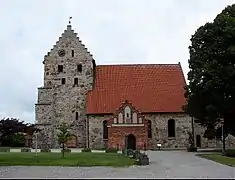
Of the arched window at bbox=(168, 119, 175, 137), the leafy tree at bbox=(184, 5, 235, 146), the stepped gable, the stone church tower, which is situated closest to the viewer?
the leafy tree at bbox=(184, 5, 235, 146)

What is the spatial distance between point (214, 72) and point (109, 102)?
20.8 m

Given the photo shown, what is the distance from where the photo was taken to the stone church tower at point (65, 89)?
5953 cm

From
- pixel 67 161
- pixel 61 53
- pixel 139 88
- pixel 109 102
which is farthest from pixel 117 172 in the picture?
pixel 61 53

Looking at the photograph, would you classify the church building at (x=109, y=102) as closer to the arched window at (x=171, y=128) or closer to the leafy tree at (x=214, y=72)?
the arched window at (x=171, y=128)

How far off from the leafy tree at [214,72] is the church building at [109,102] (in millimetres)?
11786

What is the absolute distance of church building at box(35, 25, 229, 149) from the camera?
5656 centimetres

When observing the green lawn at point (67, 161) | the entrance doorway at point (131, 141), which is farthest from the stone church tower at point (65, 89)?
the green lawn at point (67, 161)

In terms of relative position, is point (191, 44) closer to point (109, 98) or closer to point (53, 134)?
point (109, 98)

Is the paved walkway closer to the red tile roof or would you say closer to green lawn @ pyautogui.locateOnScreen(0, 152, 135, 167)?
green lawn @ pyautogui.locateOnScreen(0, 152, 135, 167)

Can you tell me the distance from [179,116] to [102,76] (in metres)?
12.7

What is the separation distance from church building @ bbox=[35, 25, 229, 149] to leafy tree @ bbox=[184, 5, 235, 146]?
11.8 meters

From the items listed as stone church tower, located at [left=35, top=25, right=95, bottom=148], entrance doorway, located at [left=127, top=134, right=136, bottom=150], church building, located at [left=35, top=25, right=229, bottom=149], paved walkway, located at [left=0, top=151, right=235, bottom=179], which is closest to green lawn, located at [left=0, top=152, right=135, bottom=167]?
paved walkway, located at [left=0, top=151, right=235, bottom=179]

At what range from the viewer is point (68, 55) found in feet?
203

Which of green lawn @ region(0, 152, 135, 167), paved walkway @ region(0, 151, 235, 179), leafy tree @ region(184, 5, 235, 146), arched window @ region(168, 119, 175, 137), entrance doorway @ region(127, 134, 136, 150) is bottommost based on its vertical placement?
paved walkway @ region(0, 151, 235, 179)
